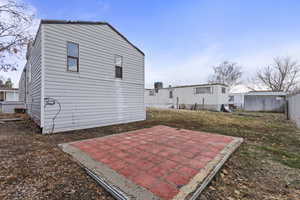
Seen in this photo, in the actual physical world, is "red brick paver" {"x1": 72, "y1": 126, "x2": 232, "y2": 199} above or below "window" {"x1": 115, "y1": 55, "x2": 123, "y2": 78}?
below

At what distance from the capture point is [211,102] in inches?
652

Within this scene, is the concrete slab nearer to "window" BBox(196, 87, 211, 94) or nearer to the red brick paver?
the red brick paver

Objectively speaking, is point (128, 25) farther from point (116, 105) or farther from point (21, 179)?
point (21, 179)

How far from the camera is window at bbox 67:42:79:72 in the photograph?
5.35 m

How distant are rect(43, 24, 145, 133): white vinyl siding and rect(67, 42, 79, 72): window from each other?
0.43 feet

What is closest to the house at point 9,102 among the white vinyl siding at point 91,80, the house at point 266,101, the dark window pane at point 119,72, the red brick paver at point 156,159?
the white vinyl siding at point 91,80

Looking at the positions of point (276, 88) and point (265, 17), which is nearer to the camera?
point (265, 17)

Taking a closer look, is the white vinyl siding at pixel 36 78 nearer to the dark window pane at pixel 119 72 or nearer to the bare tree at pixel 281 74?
the dark window pane at pixel 119 72

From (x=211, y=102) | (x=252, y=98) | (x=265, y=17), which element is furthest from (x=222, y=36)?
(x=252, y=98)

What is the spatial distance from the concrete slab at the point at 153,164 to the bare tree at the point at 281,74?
30.1 meters

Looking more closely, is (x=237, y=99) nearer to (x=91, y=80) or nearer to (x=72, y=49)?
(x=91, y=80)

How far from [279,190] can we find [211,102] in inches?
618

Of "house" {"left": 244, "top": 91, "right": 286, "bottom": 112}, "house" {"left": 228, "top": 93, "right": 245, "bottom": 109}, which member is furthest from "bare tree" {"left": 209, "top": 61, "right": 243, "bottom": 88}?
"house" {"left": 244, "top": 91, "right": 286, "bottom": 112}

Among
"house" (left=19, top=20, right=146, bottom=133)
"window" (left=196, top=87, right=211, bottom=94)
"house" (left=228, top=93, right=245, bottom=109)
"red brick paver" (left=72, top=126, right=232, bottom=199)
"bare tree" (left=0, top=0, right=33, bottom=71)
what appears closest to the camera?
"red brick paver" (left=72, top=126, right=232, bottom=199)
